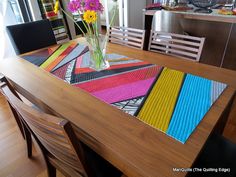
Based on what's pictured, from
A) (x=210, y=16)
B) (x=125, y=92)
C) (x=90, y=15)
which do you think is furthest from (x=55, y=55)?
(x=210, y=16)

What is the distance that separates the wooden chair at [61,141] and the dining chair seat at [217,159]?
42 cm

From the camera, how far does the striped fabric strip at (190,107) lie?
737mm

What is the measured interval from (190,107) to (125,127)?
0.33 meters

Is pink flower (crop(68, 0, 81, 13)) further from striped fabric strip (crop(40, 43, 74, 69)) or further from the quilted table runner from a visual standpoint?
striped fabric strip (crop(40, 43, 74, 69))

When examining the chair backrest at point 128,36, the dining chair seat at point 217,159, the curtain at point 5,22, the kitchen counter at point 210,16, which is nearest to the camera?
the dining chair seat at point 217,159

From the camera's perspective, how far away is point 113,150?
2.25 feet

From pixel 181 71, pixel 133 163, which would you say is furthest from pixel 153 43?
pixel 133 163

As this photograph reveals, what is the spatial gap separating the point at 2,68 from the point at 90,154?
104 centimetres

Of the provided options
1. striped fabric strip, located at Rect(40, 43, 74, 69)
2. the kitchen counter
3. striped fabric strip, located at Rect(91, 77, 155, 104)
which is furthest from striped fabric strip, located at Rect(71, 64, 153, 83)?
the kitchen counter

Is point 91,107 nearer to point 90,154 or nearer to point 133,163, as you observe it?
point 90,154

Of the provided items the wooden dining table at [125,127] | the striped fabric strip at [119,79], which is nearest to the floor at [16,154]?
the wooden dining table at [125,127]

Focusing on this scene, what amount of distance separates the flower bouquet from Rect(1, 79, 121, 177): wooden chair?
0.60 metres

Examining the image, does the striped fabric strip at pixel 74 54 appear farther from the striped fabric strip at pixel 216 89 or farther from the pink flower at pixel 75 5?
the striped fabric strip at pixel 216 89

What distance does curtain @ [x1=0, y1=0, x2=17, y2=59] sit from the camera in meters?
2.31
